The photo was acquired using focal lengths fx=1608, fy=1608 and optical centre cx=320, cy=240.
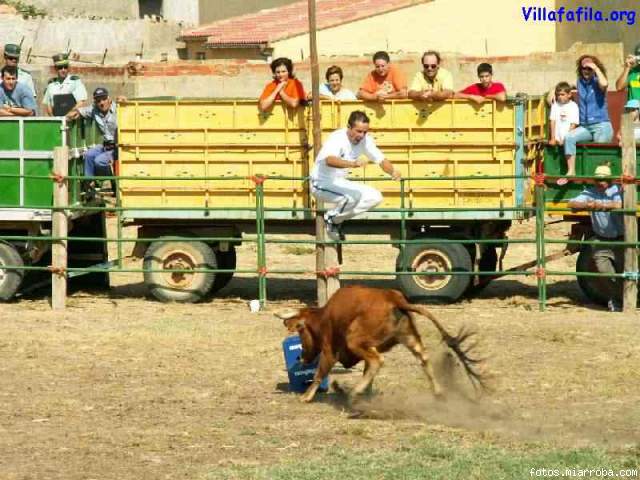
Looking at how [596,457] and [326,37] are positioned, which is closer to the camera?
[596,457]

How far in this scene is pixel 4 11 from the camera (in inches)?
1671

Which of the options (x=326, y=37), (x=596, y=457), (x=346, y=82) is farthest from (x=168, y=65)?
(x=596, y=457)

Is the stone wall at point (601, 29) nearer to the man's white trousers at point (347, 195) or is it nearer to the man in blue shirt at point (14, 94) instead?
the man in blue shirt at point (14, 94)

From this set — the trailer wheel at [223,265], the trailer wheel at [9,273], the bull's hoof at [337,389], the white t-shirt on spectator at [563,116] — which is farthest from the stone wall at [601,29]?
the bull's hoof at [337,389]

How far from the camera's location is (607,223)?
15898 mm

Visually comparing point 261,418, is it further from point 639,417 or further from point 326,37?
point 326,37

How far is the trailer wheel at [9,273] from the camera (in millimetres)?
16625

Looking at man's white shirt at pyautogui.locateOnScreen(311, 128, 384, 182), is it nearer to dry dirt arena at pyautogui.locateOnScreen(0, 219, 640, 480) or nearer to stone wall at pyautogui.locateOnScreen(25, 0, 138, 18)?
dry dirt arena at pyautogui.locateOnScreen(0, 219, 640, 480)

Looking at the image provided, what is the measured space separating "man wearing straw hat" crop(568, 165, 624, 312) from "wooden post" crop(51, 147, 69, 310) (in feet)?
16.8

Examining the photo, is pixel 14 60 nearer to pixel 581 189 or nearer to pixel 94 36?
pixel 581 189

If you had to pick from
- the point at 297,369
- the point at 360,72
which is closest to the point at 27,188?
the point at 297,369

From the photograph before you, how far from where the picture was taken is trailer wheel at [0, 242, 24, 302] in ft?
54.5

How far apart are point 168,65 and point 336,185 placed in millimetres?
10613

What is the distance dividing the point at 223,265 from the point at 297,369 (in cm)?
521
